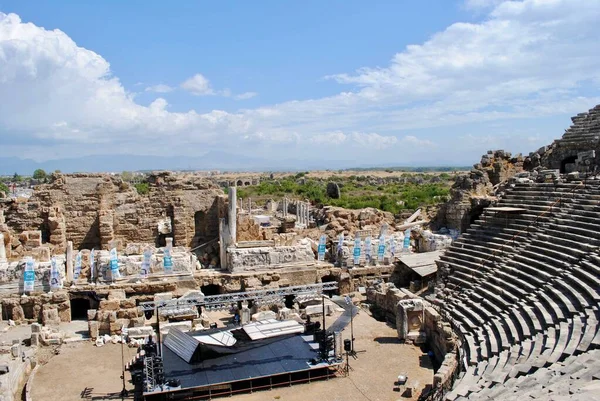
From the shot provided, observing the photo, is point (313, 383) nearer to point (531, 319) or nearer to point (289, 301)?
point (531, 319)

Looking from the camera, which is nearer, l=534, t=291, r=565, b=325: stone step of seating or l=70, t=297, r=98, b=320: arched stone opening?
l=534, t=291, r=565, b=325: stone step of seating

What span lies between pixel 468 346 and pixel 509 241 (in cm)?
648

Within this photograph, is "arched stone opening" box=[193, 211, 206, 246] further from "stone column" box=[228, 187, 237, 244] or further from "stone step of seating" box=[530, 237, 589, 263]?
"stone step of seating" box=[530, 237, 589, 263]

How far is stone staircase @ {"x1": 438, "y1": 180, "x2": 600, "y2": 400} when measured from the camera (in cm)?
1176

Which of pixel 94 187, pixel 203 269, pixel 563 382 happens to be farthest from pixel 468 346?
pixel 94 187

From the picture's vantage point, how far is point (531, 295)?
56.1 ft

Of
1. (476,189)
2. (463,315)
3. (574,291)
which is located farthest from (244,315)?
(476,189)

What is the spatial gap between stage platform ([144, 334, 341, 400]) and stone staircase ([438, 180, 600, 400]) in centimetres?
475

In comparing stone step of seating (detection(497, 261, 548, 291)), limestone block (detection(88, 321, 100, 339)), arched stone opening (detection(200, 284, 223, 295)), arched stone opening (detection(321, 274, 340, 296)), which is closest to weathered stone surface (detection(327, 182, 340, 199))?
arched stone opening (detection(321, 274, 340, 296))

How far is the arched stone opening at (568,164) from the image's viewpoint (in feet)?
92.9

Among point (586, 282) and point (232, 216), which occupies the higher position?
point (232, 216)

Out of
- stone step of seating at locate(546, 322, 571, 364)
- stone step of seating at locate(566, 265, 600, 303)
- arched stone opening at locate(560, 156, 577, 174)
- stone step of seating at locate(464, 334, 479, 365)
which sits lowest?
stone step of seating at locate(464, 334, 479, 365)

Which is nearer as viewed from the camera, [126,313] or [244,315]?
[126,313]

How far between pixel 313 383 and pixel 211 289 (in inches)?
438
